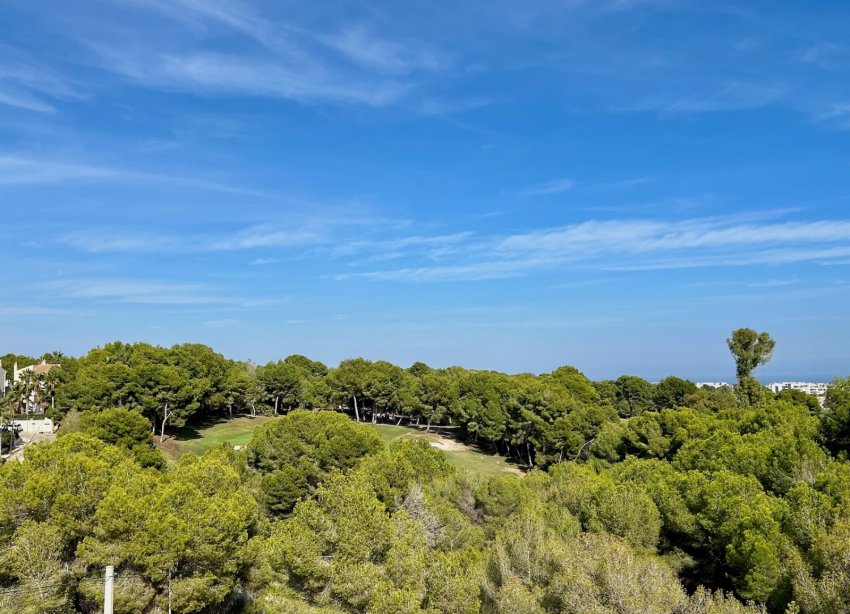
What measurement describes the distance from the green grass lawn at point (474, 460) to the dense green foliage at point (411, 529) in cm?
1830

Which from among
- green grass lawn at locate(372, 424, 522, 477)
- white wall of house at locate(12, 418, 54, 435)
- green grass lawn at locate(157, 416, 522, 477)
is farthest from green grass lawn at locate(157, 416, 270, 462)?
green grass lawn at locate(372, 424, 522, 477)

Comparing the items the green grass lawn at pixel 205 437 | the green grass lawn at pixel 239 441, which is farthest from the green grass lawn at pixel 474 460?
the green grass lawn at pixel 205 437

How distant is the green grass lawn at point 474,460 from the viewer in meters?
55.3

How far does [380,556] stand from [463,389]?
52.5 metres

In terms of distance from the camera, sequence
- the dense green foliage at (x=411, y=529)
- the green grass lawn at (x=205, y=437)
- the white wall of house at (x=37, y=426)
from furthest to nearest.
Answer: the white wall of house at (x=37, y=426), the green grass lawn at (x=205, y=437), the dense green foliage at (x=411, y=529)

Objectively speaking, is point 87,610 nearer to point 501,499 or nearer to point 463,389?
point 501,499

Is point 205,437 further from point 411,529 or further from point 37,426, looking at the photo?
point 411,529

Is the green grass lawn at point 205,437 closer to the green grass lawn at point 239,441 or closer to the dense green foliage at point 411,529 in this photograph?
the green grass lawn at point 239,441

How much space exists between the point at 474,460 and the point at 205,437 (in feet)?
102

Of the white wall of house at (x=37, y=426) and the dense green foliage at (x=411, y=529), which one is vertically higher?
the white wall of house at (x=37, y=426)

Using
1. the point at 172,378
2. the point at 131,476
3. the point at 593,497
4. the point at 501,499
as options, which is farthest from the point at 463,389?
the point at 131,476

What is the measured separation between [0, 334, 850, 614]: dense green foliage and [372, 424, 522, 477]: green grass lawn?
1830cm

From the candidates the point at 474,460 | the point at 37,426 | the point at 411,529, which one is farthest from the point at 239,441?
the point at 411,529

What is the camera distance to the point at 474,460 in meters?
59.3
